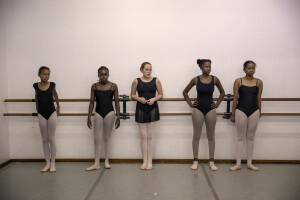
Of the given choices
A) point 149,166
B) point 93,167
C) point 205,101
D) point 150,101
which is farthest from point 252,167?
point 93,167

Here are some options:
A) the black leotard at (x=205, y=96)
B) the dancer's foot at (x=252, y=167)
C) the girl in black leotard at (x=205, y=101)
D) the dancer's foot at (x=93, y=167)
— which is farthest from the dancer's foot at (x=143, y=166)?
the dancer's foot at (x=252, y=167)

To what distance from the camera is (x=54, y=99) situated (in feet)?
12.0

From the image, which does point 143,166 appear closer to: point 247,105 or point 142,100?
point 142,100

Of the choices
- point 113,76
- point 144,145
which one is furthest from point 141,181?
point 113,76

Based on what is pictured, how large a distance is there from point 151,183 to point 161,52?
177cm

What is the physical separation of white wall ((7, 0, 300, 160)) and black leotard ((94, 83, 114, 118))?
40cm

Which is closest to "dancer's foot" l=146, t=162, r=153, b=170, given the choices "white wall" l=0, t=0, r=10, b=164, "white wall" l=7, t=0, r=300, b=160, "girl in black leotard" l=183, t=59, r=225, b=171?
"white wall" l=7, t=0, r=300, b=160

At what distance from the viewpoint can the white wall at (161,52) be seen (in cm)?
368

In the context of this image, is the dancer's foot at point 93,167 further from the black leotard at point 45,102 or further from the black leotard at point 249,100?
the black leotard at point 249,100

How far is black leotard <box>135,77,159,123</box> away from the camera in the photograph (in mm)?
3395

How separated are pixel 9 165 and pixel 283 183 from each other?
11.9 feet

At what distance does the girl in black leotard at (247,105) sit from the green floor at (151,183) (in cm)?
38

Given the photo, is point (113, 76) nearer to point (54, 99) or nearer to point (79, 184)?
point (54, 99)

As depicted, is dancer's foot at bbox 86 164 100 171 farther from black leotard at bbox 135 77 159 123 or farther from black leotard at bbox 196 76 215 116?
black leotard at bbox 196 76 215 116
